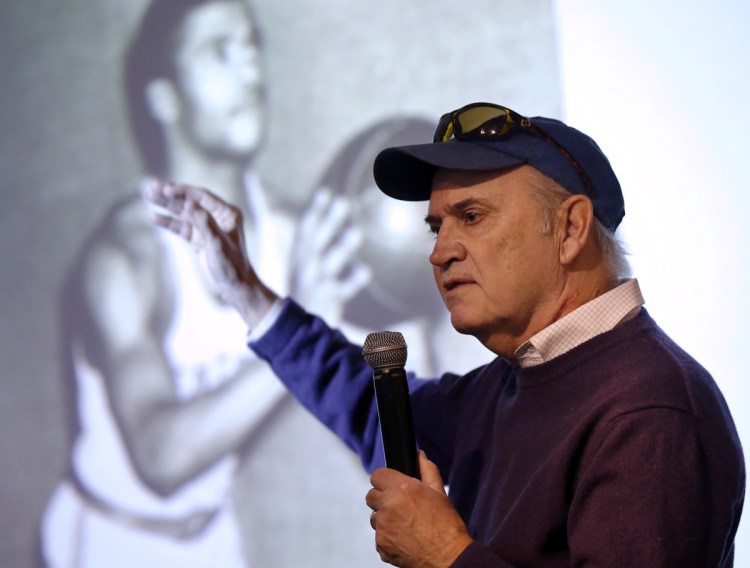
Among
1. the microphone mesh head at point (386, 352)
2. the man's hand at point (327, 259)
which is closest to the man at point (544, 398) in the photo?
the microphone mesh head at point (386, 352)

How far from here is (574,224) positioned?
51.4 inches

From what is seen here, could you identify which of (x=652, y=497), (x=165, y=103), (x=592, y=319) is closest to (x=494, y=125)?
(x=592, y=319)

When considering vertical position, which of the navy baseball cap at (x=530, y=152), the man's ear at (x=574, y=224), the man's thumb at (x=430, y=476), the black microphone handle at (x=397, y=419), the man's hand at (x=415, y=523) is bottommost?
the man's hand at (x=415, y=523)

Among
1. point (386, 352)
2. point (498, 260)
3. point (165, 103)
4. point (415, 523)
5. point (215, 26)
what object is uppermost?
point (215, 26)

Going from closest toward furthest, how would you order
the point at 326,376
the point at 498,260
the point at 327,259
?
the point at 498,260 → the point at 326,376 → the point at 327,259

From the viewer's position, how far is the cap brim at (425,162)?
1280 millimetres

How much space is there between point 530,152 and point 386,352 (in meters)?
0.39

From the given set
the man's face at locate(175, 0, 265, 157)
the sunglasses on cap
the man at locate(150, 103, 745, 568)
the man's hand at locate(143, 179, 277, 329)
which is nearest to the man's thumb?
the man at locate(150, 103, 745, 568)

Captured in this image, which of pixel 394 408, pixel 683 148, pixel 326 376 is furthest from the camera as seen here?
pixel 683 148

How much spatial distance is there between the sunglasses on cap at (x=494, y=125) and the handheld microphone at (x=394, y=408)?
39 centimetres

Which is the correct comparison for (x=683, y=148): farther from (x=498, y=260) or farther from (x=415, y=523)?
(x=415, y=523)

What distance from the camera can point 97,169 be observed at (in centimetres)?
232

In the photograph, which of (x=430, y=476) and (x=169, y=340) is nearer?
(x=430, y=476)

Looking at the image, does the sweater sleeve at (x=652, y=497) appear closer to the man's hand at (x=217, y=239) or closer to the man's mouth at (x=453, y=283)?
the man's mouth at (x=453, y=283)
